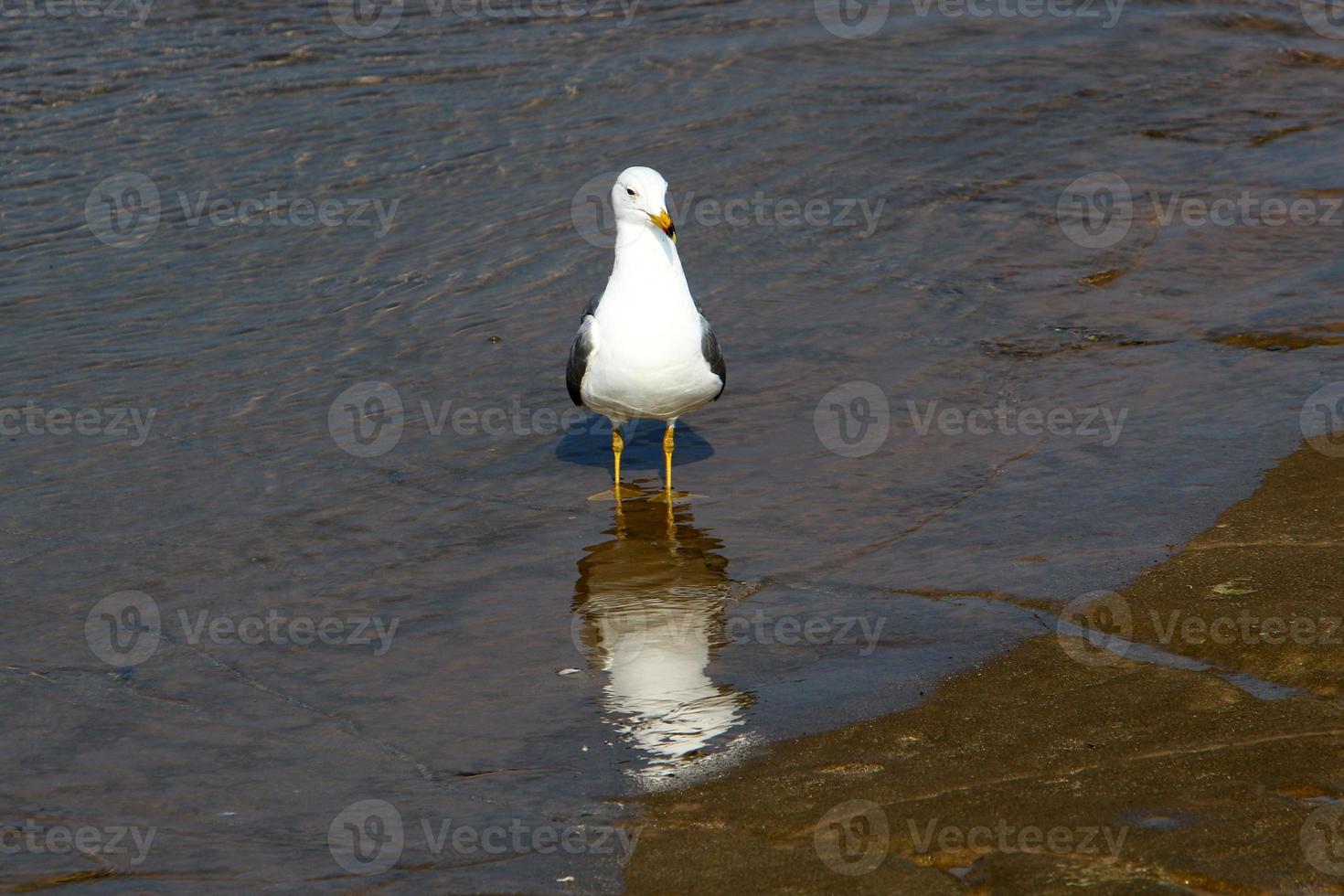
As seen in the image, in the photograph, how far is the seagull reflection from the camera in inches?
216

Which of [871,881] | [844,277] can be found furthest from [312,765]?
[844,277]

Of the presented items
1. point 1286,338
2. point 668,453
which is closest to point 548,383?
point 668,453

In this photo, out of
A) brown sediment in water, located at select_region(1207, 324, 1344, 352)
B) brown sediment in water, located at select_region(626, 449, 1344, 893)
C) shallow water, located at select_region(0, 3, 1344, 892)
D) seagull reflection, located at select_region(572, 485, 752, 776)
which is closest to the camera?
brown sediment in water, located at select_region(626, 449, 1344, 893)

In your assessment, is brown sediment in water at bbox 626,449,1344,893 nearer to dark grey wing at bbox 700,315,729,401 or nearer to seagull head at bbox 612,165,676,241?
dark grey wing at bbox 700,315,729,401

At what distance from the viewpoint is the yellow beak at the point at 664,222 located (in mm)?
7305

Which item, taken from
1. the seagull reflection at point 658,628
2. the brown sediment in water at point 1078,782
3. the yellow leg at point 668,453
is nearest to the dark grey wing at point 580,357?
the yellow leg at point 668,453

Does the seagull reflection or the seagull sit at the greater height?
the seagull

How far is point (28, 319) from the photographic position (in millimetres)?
9992

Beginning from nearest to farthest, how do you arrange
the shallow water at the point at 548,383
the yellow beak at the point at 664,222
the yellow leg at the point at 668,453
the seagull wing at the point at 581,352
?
the shallow water at the point at 548,383 → the yellow beak at the point at 664,222 → the seagull wing at the point at 581,352 → the yellow leg at the point at 668,453

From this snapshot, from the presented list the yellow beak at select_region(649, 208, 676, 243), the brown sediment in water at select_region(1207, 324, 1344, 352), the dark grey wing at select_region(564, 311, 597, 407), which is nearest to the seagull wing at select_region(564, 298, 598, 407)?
the dark grey wing at select_region(564, 311, 597, 407)

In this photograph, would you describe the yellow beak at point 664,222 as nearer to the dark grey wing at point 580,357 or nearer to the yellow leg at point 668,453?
the dark grey wing at point 580,357

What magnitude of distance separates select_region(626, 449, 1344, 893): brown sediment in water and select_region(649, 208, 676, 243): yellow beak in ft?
9.05

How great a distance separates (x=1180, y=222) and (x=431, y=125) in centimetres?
667

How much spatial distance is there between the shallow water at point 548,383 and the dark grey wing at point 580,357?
603 mm
